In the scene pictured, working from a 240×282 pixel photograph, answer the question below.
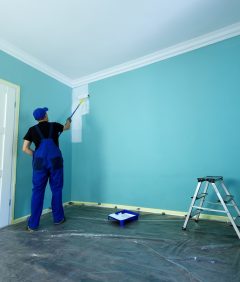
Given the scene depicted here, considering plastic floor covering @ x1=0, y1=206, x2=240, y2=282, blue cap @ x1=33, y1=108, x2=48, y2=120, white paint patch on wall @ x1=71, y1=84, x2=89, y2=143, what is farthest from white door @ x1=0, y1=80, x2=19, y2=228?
white paint patch on wall @ x1=71, y1=84, x2=89, y2=143

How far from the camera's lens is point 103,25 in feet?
7.47

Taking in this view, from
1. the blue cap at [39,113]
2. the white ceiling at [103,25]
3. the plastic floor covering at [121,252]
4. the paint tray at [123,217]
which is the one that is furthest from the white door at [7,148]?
the paint tray at [123,217]

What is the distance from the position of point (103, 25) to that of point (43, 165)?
5.95ft

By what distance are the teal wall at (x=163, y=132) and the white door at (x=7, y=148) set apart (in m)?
1.18

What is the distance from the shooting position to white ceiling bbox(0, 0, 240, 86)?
200 cm

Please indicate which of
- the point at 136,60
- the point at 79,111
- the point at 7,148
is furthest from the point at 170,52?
the point at 7,148

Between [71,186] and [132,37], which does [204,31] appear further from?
[71,186]

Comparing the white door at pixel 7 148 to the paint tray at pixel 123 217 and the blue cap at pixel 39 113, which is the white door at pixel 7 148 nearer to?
the blue cap at pixel 39 113

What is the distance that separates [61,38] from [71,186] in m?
2.42

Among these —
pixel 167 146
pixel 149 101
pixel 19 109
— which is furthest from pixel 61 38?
pixel 167 146

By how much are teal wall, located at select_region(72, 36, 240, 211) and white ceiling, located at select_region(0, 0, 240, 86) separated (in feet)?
1.20

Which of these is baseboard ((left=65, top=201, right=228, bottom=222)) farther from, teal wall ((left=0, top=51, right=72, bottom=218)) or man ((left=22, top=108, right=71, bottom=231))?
man ((left=22, top=108, right=71, bottom=231))

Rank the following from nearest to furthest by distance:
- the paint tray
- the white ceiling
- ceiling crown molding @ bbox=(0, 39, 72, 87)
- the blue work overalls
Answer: the white ceiling
the blue work overalls
the paint tray
ceiling crown molding @ bbox=(0, 39, 72, 87)

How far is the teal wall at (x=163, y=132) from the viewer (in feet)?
7.77
